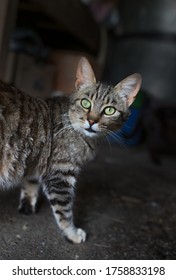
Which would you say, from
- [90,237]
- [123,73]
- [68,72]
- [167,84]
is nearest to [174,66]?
[167,84]

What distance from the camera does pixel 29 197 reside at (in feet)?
6.89

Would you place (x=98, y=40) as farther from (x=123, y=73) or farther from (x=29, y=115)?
(x=29, y=115)

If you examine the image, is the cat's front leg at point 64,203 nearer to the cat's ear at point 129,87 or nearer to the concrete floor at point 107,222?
the concrete floor at point 107,222

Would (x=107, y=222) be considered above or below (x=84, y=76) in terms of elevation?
below

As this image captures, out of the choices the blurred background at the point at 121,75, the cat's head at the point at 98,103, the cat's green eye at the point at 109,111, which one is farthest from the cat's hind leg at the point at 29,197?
the cat's green eye at the point at 109,111

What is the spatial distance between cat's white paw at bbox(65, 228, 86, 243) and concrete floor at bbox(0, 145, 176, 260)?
3 centimetres

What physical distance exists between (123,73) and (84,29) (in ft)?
3.44

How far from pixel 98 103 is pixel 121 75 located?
3.29 meters

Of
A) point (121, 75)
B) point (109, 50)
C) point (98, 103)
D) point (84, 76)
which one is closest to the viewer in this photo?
point (98, 103)

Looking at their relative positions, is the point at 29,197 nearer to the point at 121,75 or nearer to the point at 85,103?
the point at 85,103

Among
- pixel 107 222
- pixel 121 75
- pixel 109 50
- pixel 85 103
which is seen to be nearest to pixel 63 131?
pixel 85 103

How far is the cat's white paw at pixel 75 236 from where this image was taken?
187 cm

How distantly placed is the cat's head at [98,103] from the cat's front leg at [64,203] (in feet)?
0.88

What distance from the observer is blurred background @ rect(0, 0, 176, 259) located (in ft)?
7.39
